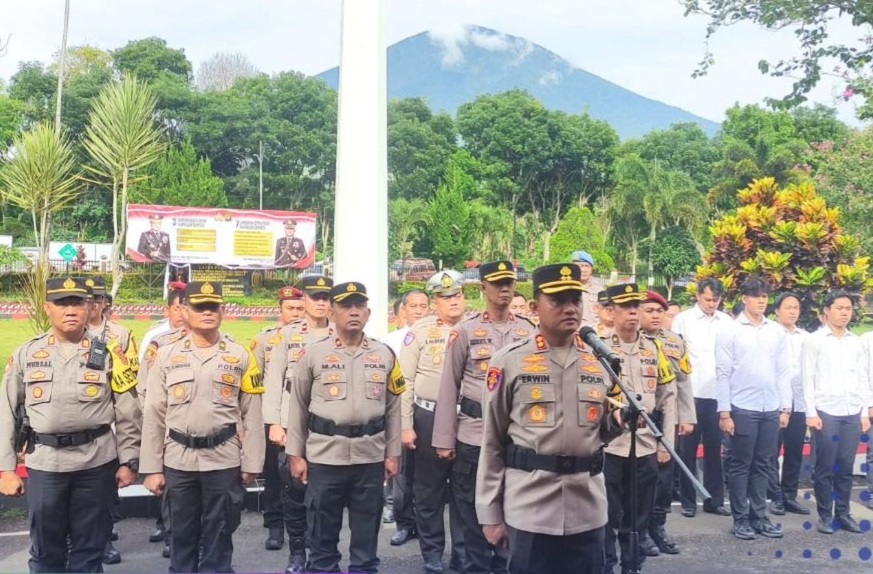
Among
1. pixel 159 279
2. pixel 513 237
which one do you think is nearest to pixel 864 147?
pixel 159 279

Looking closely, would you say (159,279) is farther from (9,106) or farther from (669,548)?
(669,548)

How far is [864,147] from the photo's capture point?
12188 millimetres

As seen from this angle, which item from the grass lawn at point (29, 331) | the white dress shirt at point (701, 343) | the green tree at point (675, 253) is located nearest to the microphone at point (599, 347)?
the white dress shirt at point (701, 343)

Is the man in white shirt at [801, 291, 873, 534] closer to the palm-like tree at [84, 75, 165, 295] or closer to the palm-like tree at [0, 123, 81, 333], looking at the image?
the palm-like tree at [0, 123, 81, 333]

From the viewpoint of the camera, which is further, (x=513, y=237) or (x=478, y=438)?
(x=513, y=237)

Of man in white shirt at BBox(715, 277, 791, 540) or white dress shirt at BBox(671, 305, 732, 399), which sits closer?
man in white shirt at BBox(715, 277, 791, 540)

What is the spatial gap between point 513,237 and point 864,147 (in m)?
27.9

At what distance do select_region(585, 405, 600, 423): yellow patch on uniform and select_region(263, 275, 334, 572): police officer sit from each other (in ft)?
7.88

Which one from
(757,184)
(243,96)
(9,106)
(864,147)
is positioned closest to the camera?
(757,184)

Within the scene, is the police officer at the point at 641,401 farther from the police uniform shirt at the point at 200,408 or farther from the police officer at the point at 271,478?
the police officer at the point at 271,478

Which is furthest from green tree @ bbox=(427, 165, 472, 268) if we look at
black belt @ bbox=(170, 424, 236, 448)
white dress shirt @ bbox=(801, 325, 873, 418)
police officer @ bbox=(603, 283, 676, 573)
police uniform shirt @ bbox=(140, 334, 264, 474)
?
black belt @ bbox=(170, 424, 236, 448)

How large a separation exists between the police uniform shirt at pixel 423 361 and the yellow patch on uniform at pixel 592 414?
2.36m

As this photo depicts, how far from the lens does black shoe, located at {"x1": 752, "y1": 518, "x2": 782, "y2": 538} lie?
6.22 metres

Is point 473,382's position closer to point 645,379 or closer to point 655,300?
point 645,379
